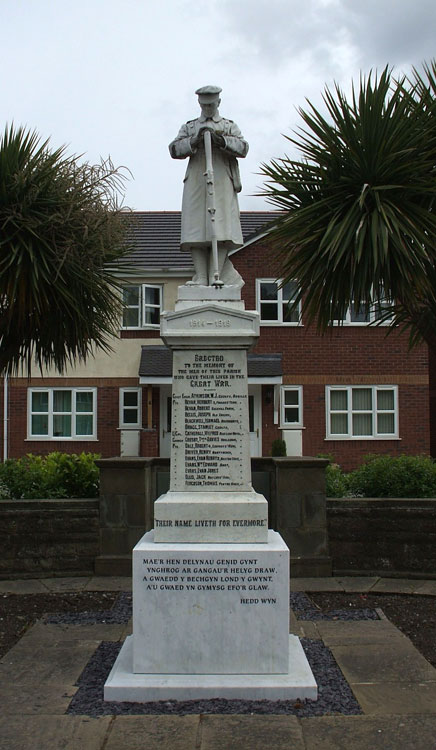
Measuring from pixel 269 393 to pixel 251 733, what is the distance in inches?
582

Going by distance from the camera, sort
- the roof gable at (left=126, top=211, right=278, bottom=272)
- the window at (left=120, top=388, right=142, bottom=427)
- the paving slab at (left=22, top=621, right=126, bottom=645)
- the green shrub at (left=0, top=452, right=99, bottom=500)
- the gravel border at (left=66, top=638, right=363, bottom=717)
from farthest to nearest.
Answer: the roof gable at (left=126, top=211, right=278, bottom=272), the window at (left=120, top=388, right=142, bottom=427), the green shrub at (left=0, top=452, right=99, bottom=500), the paving slab at (left=22, top=621, right=126, bottom=645), the gravel border at (left=66, top=638, right=363, bottom=717)

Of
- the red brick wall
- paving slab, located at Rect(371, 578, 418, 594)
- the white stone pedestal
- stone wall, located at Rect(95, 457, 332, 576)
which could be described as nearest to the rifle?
the white stone pedestal

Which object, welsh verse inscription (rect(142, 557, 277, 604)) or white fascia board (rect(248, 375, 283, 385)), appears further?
white fascia board (rect(248, 375, 283, 385))

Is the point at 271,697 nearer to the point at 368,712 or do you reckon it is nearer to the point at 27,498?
the point at 368,712

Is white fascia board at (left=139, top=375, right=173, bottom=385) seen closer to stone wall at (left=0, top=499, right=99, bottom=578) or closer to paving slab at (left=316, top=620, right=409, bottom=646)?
stone wall at (left=0, top=499, right=99, bottom=578)

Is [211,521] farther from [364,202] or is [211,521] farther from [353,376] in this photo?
[353,376]

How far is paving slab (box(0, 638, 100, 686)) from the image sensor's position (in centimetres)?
464

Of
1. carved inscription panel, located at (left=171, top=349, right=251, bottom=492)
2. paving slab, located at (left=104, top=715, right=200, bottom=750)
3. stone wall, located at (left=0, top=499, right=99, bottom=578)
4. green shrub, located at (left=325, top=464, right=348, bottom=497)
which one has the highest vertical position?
carved inscription panel, located at (left=171, top=349, right=251, bottom=492)

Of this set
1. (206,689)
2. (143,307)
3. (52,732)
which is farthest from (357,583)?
(143,307)

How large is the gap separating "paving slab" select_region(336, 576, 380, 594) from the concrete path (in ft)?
4.42

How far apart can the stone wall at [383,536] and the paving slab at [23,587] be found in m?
3.14

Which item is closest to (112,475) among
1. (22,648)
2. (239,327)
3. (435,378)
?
(22,648)

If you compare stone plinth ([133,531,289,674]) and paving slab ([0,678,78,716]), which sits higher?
stone plinth ([133,531,289,674])

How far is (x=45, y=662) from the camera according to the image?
498cm
